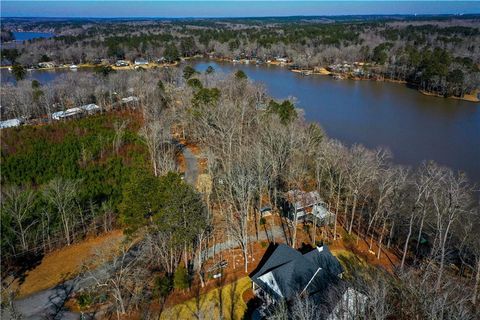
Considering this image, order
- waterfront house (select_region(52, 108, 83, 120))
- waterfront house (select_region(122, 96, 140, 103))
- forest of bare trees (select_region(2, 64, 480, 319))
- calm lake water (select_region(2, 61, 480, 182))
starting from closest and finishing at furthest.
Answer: forest of bare trees (select_region(2, 64, 480, 319)) < calm lake water (select_region(2, 61, 480, 182)) < waterfront house (select_region(52, 108, 83, 120)) < waterfront house (select_region(122, 96, 140, 103))

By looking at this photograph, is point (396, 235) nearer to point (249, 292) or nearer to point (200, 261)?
point (249, 292)

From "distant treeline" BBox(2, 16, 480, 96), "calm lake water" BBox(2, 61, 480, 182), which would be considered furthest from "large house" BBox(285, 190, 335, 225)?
"distant treeline" BBox(2, 16, 480, 96)

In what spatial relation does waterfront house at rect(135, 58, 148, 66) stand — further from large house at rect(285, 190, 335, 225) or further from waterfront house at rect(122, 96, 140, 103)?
large house at rect(285, 190, 335, 225)

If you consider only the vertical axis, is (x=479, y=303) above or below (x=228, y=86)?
below

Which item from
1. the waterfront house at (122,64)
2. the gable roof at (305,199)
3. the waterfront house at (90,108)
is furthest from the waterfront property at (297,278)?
the waterfront house at (122,64)

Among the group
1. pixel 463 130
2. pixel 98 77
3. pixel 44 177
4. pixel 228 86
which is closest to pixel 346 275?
pixel 44 177

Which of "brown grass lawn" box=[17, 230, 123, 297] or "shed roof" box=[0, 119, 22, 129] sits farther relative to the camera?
"shed roof" box=[0, 119, 22, 129]

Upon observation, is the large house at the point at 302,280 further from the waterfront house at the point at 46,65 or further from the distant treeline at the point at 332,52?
the waterfront house at the point at 46,65
